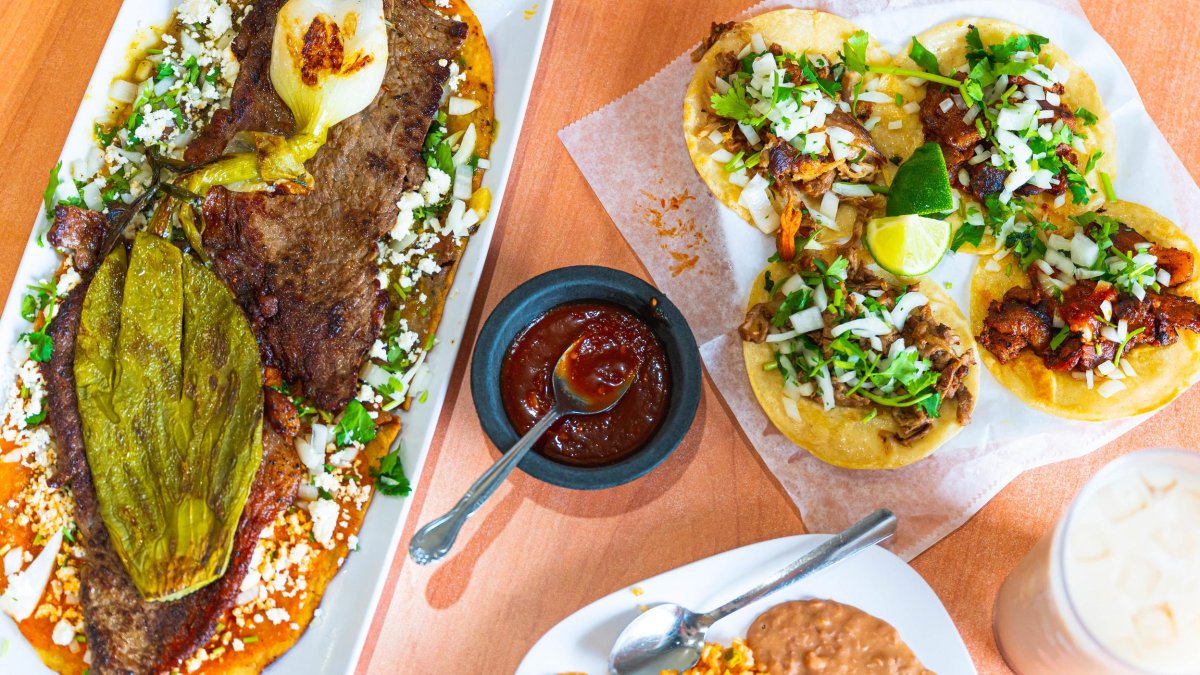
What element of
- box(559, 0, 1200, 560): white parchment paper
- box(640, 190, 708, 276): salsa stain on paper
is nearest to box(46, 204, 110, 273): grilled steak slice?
box(559, 0, 1200, 560): white parchment paper

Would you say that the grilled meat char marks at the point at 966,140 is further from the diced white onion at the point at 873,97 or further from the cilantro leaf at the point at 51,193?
the cilantro leaf at the point at 51,193

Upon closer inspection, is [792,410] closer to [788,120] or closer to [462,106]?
[788,120]

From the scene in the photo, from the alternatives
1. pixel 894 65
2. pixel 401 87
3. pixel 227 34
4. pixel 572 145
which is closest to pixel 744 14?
pixel 894 65

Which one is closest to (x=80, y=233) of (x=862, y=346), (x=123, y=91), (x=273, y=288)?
(x=123, y=91)

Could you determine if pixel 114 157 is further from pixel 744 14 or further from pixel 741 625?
pixel 741 625

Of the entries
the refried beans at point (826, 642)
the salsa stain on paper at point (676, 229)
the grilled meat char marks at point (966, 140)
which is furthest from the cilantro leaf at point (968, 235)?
the refried beans at point (826, 642)

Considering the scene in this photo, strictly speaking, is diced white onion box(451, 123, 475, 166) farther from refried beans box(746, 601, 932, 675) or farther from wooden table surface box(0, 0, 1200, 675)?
refried beans box(746, 601, 932, 675)
